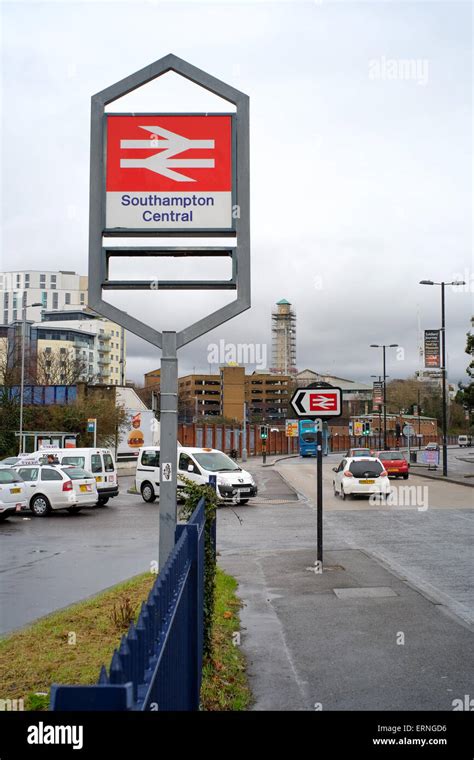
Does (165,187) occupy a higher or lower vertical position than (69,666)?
higher

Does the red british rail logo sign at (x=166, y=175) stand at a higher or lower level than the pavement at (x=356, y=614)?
higher

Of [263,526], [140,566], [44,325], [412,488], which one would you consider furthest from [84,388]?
[44,325]

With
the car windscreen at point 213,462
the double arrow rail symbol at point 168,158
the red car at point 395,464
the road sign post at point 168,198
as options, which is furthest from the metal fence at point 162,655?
the red car at point 395,464

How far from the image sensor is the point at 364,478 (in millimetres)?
28312

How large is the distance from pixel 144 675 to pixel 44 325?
12512 cm

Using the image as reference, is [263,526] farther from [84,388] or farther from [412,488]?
[84,388]

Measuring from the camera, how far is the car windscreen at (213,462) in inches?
1077

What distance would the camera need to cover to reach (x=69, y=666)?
6.75 meters

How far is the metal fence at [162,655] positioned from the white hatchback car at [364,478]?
22.5 metres

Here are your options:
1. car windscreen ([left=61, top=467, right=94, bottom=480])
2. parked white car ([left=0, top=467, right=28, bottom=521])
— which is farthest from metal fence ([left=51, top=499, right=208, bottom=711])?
car windscreen ([left=61, top=467, right=94, bottom=480])

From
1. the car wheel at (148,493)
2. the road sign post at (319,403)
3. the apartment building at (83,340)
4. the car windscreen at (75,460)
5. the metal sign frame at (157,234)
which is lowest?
the car wheel at (148,493)

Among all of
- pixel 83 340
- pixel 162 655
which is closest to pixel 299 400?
pixel 162 655

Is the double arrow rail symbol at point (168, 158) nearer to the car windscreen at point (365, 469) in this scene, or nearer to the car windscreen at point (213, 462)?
the car windscreen at point (213, 462)

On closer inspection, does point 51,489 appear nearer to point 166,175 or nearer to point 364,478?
point 364,478
